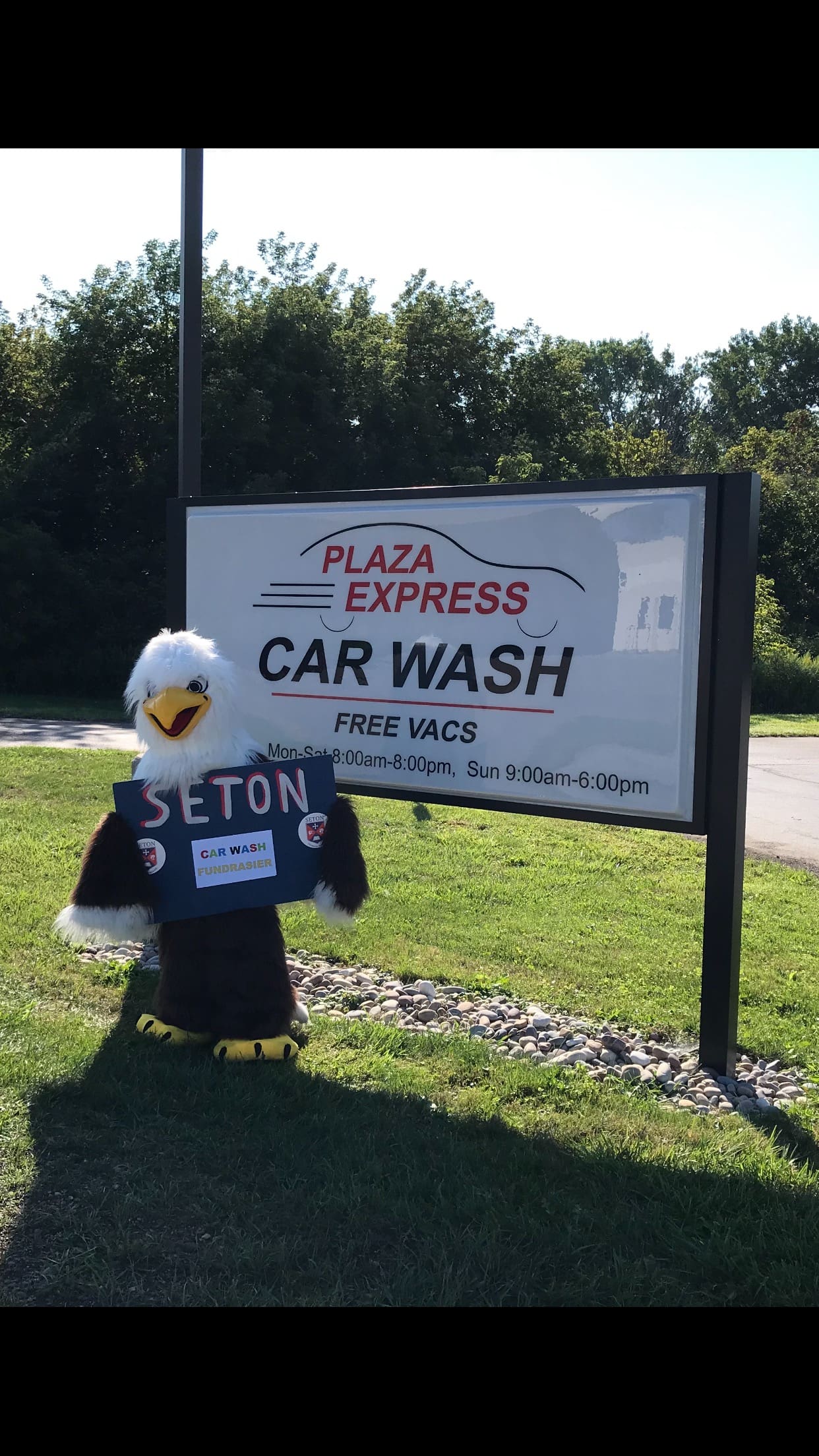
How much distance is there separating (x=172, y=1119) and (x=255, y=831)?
1.07 meters

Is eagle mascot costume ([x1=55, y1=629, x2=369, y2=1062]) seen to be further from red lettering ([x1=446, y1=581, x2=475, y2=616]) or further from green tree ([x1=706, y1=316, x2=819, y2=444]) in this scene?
green tree ([x1=706, y1=316, x2=819, y2=444])

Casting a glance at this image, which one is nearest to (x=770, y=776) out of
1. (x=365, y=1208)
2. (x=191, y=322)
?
(x=191, y=322)

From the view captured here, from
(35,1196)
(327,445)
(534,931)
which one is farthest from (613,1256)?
(327,445)

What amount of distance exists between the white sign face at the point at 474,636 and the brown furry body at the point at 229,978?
1.12 meters

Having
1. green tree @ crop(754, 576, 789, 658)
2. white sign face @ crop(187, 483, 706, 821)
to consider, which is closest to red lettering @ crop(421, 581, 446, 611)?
white sign face @ crop(187, 483, 706, 821)

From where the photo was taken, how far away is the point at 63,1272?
8.92 feet

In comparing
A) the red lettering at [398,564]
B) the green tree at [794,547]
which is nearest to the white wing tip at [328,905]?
the red lettering at [398,564]

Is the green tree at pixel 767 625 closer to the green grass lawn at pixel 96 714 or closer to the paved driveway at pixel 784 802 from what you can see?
the green grass lawn at pixel 96 714

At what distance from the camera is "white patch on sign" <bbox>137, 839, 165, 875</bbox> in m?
4.07

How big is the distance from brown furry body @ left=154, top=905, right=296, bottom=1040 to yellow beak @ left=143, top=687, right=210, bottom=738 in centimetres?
70

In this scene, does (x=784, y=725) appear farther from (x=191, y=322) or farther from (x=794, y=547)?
(x=794, y=547)

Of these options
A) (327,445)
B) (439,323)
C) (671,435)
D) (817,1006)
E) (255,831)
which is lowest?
(817,1006)

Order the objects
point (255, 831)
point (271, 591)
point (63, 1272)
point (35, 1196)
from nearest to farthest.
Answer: point (63, 1272) → point (35, 1196) → point (255, 831) → point (271, 591)

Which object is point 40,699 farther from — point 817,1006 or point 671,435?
point 671,435
